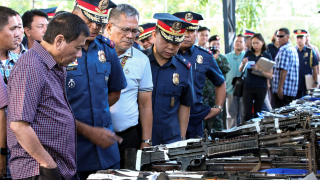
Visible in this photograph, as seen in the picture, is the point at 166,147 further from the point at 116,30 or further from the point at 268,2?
the point at 268,2

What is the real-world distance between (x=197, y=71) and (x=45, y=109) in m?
2.39

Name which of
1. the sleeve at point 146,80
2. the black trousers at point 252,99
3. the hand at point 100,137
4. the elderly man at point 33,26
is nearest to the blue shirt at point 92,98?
the hand at point 100,137

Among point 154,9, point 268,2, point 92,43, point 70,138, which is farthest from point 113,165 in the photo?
point 268,2

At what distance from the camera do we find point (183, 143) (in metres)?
2.35

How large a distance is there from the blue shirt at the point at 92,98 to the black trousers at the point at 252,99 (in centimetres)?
475

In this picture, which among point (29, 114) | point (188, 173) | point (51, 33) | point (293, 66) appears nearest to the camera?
point (29, 114)

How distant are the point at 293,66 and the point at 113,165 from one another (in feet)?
20.3

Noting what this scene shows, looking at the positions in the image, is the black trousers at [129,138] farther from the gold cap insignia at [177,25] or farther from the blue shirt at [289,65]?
the blue shirt at [289,65]

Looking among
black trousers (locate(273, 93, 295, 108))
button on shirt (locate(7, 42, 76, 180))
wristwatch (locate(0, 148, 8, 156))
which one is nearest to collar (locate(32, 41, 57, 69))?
button on shirt (locate(7, 42, 76, 180))

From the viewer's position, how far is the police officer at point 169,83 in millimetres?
3021

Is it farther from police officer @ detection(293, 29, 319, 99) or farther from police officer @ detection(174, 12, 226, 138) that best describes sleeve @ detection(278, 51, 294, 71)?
police officer @ detection(174, 12, 226, 138)

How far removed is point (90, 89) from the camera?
223 centimetres

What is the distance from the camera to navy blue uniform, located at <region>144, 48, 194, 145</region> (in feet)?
9.99

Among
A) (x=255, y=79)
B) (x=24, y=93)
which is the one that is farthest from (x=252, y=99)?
(x=24, y=93)
